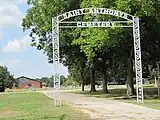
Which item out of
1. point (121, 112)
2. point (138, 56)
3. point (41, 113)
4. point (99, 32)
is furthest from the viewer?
point (99, 32)

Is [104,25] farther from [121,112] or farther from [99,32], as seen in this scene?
[121,112]

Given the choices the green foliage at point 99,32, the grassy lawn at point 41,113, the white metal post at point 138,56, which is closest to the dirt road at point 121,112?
the grassy lawn at point 41,113

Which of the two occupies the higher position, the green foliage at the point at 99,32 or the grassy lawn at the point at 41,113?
the green foliage at the point at 99,32

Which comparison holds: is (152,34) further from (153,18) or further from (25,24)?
(25,24)

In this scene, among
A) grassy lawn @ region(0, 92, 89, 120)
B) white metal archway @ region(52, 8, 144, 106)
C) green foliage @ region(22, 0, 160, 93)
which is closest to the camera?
grassy lawn @ region(0, 92, 89, 120)

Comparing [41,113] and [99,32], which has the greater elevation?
[99,32]

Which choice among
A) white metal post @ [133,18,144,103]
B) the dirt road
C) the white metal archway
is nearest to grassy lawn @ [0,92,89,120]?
the dirt road

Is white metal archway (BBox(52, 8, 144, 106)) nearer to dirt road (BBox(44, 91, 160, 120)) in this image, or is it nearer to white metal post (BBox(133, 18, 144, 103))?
white metal post (BBox(133, 18, 144, 103))

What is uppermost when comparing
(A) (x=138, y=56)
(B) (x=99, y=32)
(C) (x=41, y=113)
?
(B) (x=99, y=32)

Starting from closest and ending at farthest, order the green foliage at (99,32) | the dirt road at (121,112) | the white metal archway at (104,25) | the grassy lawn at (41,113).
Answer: the dirt road at (121,112) < the grassy lawn at (41,113) < the white metal archway at (104,25) < the green foliage at (99,32)

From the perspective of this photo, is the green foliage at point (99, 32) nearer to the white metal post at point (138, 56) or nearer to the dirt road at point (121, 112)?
the white metal post at point (138, 56)

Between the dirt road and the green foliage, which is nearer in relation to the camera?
the dirt road

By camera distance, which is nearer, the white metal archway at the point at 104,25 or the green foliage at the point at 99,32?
the white metal archway at the point at 104,25

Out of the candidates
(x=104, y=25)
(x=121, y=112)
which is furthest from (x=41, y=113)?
(x=104, y=25)
